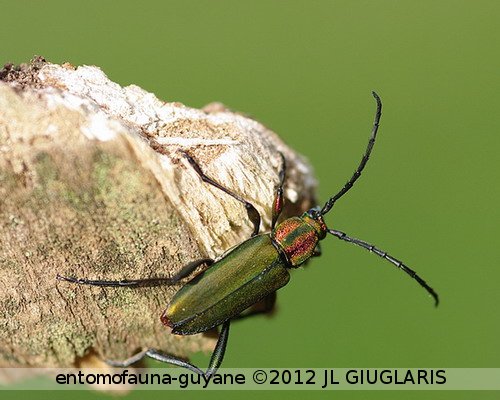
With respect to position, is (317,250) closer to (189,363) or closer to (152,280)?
(189,363)

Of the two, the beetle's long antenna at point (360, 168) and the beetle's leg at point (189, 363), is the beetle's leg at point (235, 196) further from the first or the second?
the beetle's leg at point (189, 363)

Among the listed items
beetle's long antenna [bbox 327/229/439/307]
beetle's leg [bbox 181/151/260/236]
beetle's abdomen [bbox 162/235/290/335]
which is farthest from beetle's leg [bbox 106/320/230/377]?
beetle's long antenna [bbox 327/229/439/307]

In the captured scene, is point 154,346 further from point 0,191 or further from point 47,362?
point 0,191

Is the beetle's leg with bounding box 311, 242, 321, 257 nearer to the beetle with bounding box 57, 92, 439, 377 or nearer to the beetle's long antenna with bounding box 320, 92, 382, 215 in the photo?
the beetle with bounding box 57, 92, 439, 377

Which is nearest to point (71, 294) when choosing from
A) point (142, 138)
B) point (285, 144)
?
point (142, 138)

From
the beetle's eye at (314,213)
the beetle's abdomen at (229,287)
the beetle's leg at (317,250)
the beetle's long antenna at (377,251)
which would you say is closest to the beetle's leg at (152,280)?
the beetle's abdomen at (229,287)

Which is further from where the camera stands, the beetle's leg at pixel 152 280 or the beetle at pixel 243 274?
the beetle at pixel 243 274

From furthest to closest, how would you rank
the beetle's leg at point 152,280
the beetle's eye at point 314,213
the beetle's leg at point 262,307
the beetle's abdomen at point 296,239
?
1. the beetle's leg at point 262,307
2. the beetle's eye at point 314,213
3. the beetle's abdomen at point 296,239
4. the beetle's leg at point 152,280
